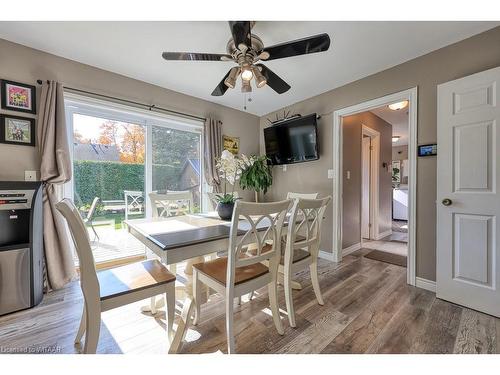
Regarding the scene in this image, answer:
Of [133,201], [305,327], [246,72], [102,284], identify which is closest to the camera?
[102,284]

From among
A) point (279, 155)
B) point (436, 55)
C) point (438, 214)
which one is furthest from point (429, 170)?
point (279, 155)

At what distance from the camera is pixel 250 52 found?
1607 millimetres

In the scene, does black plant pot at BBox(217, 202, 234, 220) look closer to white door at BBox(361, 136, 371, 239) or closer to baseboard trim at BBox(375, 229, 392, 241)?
white door at BBox(361, 136, 371, 239)

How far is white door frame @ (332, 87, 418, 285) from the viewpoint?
2.20 meters

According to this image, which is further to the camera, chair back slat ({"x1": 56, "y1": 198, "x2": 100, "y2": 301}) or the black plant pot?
the black plant pot

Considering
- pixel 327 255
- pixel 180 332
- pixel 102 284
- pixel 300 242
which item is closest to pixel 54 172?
pixel 102 284

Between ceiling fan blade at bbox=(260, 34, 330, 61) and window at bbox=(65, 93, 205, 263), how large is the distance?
193cm

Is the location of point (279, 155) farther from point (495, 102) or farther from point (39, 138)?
point (39, 138)

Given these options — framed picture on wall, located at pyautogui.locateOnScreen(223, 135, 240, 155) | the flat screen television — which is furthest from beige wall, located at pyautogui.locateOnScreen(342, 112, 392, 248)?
framed picture on wall, located at pyautogui.locateOnScreen(223, 135, 240, 155)

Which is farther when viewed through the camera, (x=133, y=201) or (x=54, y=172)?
(x=133, y=201)

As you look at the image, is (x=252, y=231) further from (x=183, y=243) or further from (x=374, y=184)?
(x=374, y=184)

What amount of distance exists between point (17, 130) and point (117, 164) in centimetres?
91
